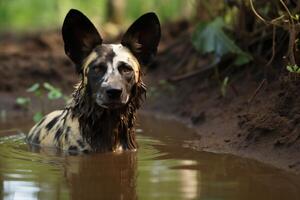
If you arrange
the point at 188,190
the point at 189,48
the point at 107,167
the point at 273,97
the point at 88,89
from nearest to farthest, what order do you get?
the point at 188,190
the point at 107,167
the point at 88,89
the point at 273,97
the point at 189,48

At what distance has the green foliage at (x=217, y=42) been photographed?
8.04 metres

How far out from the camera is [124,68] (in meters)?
6.39

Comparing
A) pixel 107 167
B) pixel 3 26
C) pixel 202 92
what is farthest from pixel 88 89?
pixel 3 26

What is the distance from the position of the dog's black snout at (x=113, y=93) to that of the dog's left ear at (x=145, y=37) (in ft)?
2.25

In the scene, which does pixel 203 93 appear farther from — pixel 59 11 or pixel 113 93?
pixel 59 11

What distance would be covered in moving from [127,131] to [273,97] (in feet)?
4.52

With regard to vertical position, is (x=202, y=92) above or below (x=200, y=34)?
below

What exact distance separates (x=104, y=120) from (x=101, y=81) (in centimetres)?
44

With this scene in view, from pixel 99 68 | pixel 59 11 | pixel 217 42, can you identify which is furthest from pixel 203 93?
pixel 59 11

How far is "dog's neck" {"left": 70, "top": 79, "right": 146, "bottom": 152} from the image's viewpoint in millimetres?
6516

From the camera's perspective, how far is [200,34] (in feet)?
27.8

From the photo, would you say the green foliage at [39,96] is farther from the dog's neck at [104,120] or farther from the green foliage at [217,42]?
the green foliage at [217,42]

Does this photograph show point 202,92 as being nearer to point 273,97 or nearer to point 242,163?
point 273,97

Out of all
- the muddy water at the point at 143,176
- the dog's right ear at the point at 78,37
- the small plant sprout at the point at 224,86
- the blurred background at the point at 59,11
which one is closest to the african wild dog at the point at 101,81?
the dog's right ear at the point at 78,37
